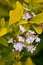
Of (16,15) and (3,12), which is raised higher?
(16,15)

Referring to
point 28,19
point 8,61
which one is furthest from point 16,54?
point 28,19

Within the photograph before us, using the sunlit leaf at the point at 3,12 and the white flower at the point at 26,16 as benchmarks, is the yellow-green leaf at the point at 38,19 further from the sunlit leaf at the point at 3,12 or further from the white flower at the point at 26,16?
→ the sunlit leaf at the point at 3,12

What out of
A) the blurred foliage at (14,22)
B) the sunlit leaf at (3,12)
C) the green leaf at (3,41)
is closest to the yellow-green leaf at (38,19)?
the blurred foliage at (14,22)

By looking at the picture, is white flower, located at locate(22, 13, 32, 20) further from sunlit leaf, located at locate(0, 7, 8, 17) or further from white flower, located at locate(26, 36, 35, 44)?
sunlit leaf, located at locate(0, 7, 8, 17)

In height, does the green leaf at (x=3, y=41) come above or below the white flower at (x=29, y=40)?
below

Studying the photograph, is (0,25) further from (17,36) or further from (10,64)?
(10,64)

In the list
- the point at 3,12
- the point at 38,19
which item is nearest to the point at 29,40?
the point at 38,19

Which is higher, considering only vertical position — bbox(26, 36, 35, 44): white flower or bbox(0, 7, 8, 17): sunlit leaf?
bbox(26, 36, 35, 44): white flower

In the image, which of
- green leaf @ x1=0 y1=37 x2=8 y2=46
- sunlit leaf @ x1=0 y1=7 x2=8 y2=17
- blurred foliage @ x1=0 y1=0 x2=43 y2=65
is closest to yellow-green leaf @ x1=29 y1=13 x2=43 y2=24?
blurred foliage @ x1=0 y1=0 x2=43 y2=65

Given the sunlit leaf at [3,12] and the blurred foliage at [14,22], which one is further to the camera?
the sunlit leaf at [3,12]

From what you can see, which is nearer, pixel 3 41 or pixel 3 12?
pixel 3 41

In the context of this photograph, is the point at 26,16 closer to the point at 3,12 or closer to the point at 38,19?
the point at 38,19
